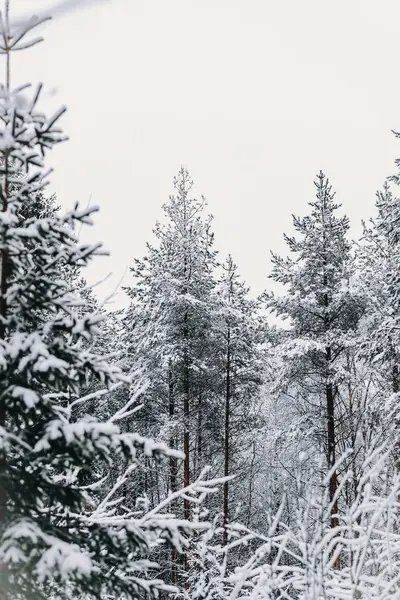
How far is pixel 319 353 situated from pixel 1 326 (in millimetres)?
11373

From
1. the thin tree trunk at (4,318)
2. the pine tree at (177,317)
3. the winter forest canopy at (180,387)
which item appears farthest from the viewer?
the pine tree at (177,317)

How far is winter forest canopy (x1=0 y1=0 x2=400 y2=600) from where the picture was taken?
354 cm

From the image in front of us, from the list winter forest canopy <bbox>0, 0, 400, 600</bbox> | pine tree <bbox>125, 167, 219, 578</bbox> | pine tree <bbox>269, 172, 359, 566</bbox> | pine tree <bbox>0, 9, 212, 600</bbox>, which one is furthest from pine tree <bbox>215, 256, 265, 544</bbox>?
pine tree <bbox>0, 9, 212, 600</bbox>

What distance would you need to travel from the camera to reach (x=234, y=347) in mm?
16703

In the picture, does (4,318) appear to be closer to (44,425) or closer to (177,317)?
(44,425)

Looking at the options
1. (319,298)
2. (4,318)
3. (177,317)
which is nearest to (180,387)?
(177,317)

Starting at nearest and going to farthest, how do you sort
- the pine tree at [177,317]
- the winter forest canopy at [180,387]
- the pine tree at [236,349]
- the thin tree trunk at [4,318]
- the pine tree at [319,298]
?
the thin tree trunk at [4,318], the winter forest canopy at [180,387], the pine tree at [319,298], the pine tree at [177,317], the pine tree at [236,349]

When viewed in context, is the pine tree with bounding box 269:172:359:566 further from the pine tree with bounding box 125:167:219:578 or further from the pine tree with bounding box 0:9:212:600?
the pine tree with bounding box 0:9:212:600

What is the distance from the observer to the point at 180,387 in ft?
53.5

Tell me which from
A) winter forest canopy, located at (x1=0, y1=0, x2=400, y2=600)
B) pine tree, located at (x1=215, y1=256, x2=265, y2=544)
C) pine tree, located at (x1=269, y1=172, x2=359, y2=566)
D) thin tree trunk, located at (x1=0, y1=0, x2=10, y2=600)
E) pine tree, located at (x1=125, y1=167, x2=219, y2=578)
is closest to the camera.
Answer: thin tree trunk, located at (x1=0, y1=0, x2=10, y2=600)

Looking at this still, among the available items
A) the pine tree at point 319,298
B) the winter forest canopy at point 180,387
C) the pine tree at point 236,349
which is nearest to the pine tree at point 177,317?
the winter forest canopy at point 180,387

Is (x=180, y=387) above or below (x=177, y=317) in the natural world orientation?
below

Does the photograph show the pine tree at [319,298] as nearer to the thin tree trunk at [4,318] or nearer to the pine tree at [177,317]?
the pine tree at [177,317]

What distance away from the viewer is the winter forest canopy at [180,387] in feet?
11.6
